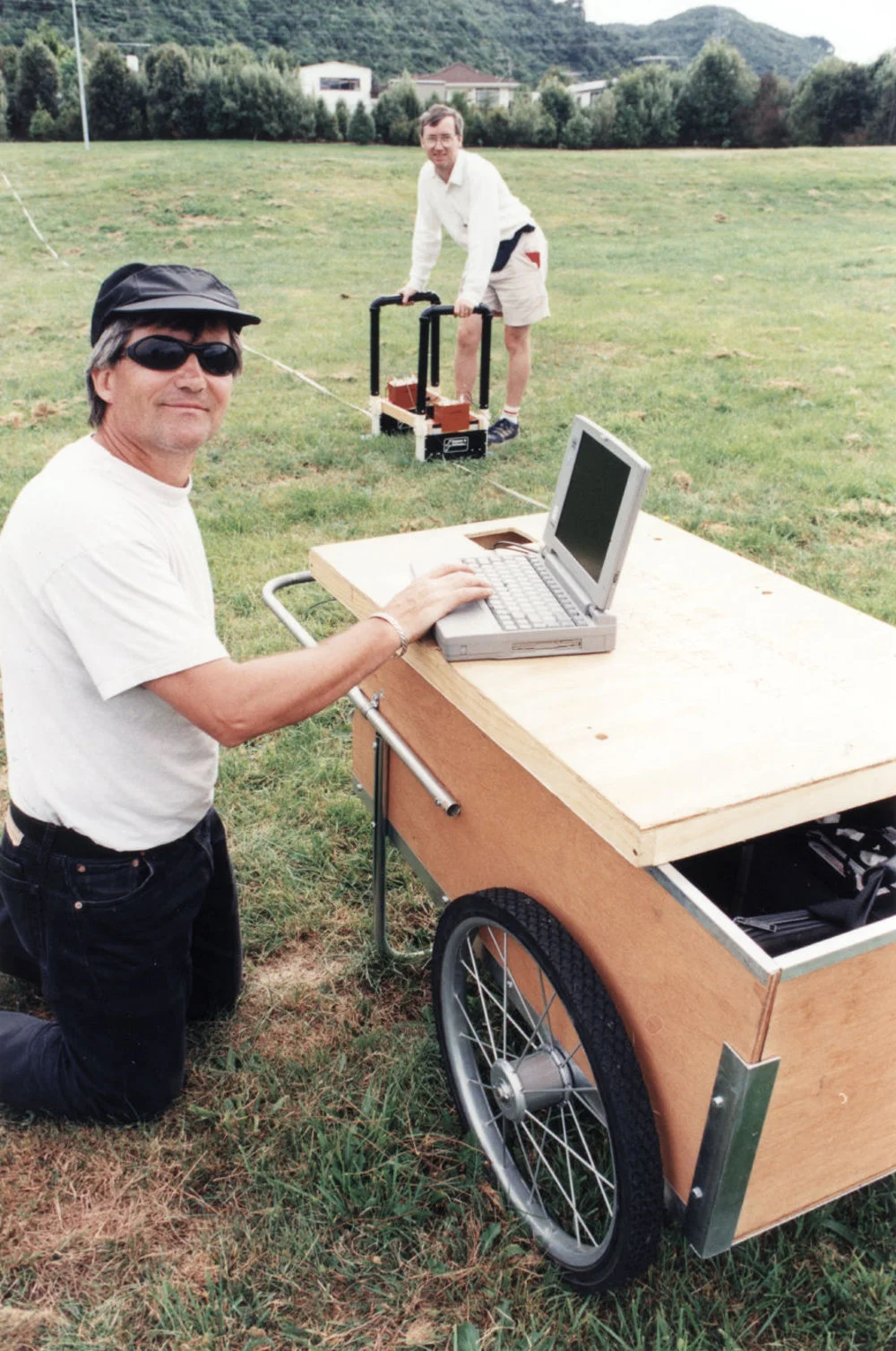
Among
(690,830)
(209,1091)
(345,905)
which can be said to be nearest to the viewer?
(690,830)

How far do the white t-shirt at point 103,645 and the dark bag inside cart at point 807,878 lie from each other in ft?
3.25

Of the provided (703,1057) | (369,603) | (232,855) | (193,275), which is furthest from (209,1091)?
(193,275)

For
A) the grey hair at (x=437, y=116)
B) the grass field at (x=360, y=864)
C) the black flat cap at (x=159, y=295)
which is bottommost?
the grass field at (x=360, y=864)

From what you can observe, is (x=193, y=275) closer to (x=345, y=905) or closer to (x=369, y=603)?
(x=369, y=603)

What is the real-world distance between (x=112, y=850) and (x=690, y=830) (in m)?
1.13

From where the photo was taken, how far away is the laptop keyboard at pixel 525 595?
1808 mm

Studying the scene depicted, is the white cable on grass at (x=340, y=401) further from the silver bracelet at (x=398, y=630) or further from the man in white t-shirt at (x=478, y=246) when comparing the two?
the silver bracelet at (x=398, y=630)

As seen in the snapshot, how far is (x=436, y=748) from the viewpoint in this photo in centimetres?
215

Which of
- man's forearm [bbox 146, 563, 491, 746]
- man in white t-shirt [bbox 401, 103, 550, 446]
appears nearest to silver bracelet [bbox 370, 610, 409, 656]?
man's forearm [bbox 146, 563, 491, 746]

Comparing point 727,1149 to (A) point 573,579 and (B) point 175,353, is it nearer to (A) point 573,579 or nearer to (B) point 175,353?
(A) point 573,579

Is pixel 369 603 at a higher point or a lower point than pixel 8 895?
higher

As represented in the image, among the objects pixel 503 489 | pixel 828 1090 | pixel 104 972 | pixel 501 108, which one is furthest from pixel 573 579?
pixel 501 108

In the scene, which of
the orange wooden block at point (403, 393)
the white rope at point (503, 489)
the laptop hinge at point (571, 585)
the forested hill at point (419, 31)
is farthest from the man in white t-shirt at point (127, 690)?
the forested hill at point (419, 31)

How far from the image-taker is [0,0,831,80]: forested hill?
64.9 m
